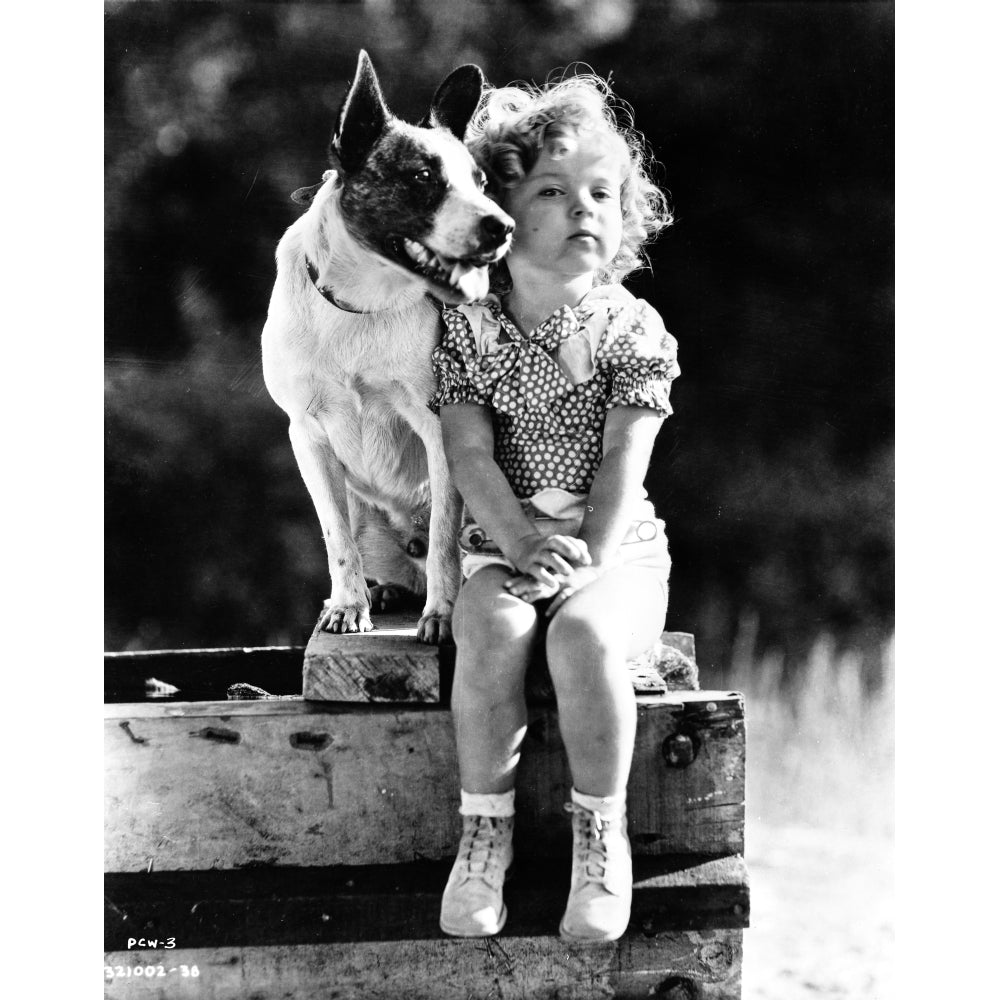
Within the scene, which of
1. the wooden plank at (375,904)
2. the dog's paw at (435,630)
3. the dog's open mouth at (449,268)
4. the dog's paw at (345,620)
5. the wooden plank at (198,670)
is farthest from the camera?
the wooden plank at (198,670)

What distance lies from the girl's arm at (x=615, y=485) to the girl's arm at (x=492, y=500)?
0.04m

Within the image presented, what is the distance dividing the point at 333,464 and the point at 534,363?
49 cm

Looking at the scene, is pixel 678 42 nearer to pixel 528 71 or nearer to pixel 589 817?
pixel 528 71

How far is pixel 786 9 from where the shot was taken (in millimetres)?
2354

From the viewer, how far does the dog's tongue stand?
2.05 meters

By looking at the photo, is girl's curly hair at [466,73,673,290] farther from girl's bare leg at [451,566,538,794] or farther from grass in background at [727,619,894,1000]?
grass in background at [727,619,894,1000]

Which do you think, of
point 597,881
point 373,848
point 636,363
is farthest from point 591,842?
point 636,363

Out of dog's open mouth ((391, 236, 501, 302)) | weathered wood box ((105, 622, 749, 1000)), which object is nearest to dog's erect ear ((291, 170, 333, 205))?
dog's open mouth ((391, 236, 501, 302))

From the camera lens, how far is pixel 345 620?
2266 mm

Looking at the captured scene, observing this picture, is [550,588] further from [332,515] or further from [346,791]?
[332,515]

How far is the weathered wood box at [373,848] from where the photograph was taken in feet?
6.42

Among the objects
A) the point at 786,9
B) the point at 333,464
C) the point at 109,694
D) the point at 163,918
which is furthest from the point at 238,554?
the point at 786,9

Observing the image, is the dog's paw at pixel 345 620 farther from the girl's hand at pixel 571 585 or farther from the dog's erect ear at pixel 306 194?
the dog's erect ear at pixel 306 194

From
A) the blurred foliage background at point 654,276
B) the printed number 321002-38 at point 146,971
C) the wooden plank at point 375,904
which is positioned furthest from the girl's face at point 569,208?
the printed number 321002-38 at point 146,971
